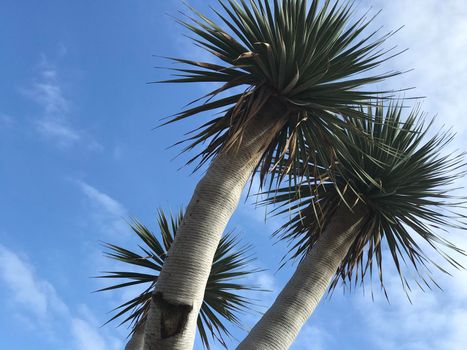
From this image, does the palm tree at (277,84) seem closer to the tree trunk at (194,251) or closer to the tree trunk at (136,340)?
the tree trunk at (194,251)

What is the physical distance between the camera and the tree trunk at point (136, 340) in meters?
7.08

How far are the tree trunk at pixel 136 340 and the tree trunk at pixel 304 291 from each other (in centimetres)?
236

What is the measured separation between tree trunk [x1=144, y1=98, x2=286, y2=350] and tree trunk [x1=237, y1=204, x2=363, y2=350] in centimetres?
124

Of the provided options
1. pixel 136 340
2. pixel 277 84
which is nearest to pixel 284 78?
pixel 277 84

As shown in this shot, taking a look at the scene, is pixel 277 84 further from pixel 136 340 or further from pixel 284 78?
pixel 136 340

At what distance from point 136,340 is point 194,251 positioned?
3.56 metres

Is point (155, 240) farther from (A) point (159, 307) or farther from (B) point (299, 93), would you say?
(A) point (159, 307)

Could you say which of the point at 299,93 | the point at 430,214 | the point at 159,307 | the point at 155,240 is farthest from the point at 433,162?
the point at 159,307

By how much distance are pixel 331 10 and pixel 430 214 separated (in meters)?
2.71

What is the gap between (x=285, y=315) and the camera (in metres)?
5.23

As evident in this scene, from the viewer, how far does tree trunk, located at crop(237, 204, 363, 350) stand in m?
5.06

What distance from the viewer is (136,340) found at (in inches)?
282

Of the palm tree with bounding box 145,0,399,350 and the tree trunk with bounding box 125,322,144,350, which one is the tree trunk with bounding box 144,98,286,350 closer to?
the palm tree with bounding box 145,0,399,350

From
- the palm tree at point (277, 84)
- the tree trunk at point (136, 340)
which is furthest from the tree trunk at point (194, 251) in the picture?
the tree trunk at point (136, 340)
